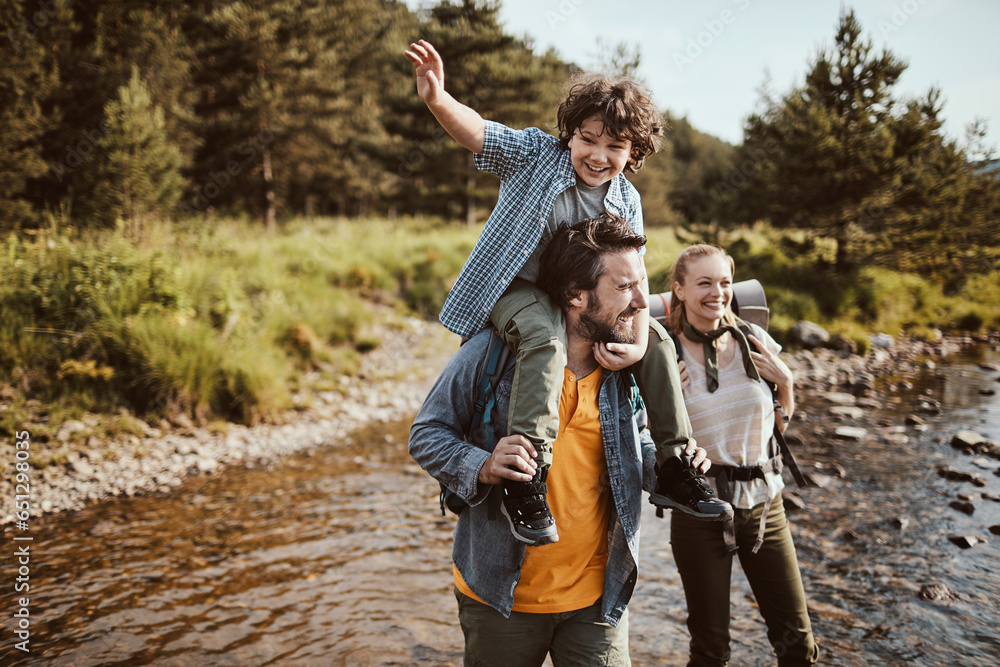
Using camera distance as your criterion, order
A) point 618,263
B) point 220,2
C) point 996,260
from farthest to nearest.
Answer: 1. point 220,2
2. point 996,260
3. point 618,263

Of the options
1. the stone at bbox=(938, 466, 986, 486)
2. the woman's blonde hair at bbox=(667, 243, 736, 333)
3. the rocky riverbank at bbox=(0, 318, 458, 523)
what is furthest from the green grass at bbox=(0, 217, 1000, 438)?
the stone at bbox=(938, 466, 986, 486)

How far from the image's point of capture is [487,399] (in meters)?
2.04

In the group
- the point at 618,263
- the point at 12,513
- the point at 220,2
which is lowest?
the point at 12,513

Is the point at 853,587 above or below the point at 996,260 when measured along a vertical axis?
below

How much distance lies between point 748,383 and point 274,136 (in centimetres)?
2456

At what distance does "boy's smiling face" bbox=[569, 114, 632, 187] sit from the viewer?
2.20 m

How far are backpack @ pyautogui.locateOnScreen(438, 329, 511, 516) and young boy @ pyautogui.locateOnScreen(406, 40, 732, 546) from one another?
75 millimetres

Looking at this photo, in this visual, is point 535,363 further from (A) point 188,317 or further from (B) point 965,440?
(B) point 965,440

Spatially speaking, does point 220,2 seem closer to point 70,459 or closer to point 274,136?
point 274,136

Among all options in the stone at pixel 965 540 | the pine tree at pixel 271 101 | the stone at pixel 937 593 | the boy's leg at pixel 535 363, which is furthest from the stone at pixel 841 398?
the pine tree at pixel 271 101

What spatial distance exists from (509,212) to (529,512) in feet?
3.58

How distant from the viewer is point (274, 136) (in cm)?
2355

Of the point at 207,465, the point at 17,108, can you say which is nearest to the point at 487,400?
the point at 207,465

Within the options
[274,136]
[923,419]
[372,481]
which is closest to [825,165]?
[923,419]
